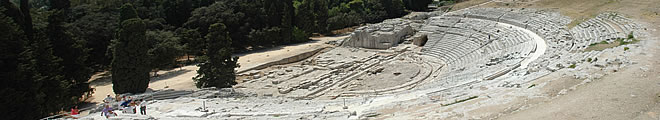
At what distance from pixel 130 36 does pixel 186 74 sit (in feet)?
33.1

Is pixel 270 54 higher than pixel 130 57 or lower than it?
lower

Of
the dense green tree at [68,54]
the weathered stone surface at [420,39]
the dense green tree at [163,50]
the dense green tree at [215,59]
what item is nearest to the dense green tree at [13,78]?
the dense green tree at [68,54]

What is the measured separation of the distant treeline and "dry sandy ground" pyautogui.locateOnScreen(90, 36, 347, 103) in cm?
94

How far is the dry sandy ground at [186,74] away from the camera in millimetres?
26156

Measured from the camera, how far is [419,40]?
3803cm

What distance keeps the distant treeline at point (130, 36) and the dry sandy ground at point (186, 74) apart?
94 centimetres

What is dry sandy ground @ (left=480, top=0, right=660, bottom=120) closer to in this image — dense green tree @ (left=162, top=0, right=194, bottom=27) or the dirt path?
the dirt path

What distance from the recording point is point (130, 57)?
20812 millimetres

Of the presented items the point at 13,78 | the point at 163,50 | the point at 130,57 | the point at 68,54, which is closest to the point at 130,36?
the point at 130,57

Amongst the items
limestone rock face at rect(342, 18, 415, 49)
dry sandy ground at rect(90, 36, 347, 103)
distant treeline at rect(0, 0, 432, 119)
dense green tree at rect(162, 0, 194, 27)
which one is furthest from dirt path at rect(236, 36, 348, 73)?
dense green tree at rect(162, 0, 194, 27)

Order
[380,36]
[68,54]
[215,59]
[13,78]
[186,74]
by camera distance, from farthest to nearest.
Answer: [380,36] < [186,74] < [215,59] < [68,54] < [13,78]

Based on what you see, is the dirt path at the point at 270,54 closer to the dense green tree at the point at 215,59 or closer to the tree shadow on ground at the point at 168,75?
the tree shadow on ground at the point at 168,75

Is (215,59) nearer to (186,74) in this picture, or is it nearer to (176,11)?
(186,74)

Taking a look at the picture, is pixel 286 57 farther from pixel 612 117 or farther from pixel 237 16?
pixel 612 117
